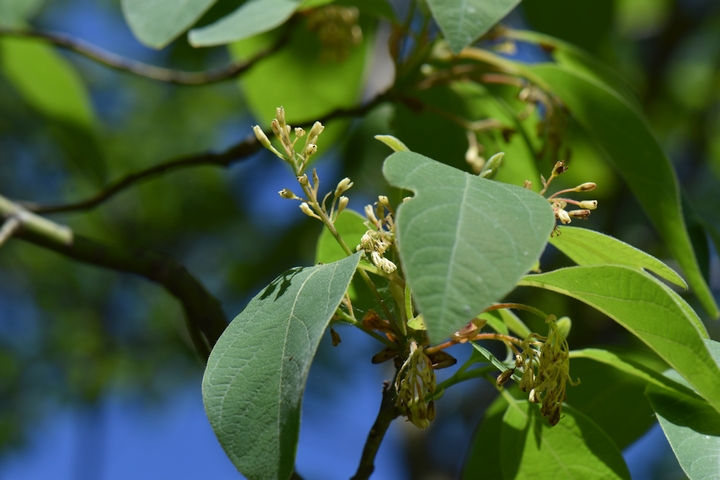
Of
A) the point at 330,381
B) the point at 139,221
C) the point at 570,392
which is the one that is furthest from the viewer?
the point at 139,221

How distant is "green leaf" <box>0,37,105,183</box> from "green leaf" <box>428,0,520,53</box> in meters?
1.36

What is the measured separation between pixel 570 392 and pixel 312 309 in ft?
2.17

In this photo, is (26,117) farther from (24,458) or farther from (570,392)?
(570,392)

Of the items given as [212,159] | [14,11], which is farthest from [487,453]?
[14,11]

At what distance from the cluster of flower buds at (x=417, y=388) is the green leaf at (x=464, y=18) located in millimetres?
418

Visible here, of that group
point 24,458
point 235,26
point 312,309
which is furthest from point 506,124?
point 24,458

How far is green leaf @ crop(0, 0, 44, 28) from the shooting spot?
5.86 ft

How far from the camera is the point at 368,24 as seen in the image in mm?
1968

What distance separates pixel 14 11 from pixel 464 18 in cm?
134

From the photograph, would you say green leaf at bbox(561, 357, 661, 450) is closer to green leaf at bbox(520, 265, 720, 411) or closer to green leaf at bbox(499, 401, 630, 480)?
green leaf at bbox(499, 401, 630, 480)

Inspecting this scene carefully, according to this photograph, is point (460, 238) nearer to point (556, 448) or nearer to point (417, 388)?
point (417, 388)

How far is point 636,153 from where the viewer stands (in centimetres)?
129

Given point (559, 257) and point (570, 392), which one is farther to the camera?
point (559, 257)

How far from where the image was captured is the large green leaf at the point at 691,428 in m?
0.81
